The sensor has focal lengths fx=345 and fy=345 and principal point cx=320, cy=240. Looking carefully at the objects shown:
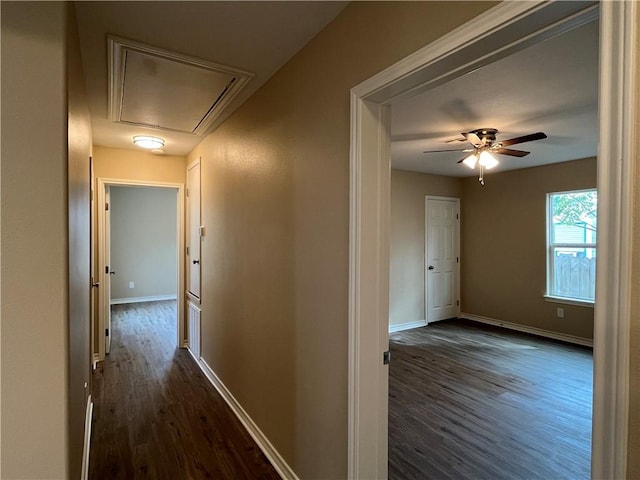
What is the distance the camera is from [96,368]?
12.5 feet

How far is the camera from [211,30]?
5.82 feet

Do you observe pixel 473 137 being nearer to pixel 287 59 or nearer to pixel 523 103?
pixel 523 103

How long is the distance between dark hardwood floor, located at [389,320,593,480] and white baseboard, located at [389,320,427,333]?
564 mm

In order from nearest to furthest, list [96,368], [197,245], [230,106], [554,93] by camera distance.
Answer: [554,93], [230,106], [96,368], [197,245]

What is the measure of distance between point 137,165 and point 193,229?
1083 millimetres

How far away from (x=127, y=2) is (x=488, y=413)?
3.66 m

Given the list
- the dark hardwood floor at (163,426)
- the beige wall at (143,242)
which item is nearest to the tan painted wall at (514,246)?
the dark hardwood floor at (163,426)

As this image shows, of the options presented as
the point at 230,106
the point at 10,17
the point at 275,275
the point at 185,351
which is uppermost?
the point at 230,106

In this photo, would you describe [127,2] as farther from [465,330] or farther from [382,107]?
[465,330]

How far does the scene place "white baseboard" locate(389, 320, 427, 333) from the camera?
5379 mm

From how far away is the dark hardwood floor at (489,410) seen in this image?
7.40ft

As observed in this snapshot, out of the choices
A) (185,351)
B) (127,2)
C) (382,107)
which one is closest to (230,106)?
(127,2)

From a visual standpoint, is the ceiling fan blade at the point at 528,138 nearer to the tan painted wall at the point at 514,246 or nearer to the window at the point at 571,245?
the tan painted wall at the point at 514,246

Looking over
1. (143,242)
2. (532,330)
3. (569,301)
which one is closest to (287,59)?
(569,301)
